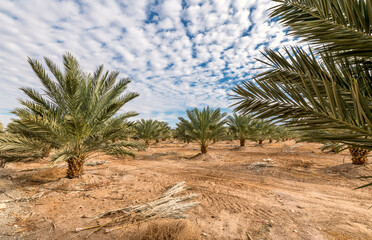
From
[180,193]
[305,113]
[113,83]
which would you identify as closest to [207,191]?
[180,193]

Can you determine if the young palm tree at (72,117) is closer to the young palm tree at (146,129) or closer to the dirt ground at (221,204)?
the dirt ground at (221,204)

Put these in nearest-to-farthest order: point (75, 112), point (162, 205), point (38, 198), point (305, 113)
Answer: point (305, 113) → point (162, 205) → point (38, 198) → point (75, 112)

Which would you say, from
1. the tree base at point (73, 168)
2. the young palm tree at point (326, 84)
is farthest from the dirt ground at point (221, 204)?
the young palm tree at point (326, 84)

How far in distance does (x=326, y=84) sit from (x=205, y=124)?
34.1 feet

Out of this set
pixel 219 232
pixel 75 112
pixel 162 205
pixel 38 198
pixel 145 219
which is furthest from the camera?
pixel 75 112

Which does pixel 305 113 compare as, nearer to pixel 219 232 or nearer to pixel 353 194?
pixel 219 232

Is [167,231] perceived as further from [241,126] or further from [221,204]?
[241,126]

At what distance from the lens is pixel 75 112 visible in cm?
494

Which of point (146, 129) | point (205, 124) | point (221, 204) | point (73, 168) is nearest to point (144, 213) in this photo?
point (221, 204)

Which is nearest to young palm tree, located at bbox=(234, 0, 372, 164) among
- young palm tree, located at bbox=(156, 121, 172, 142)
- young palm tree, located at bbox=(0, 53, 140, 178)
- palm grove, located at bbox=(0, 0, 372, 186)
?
palm grove, located at bbox=(0, 0, 372, 186)

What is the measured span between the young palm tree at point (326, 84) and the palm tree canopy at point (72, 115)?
4.74 m

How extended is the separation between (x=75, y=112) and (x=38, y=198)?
2434 millimetres

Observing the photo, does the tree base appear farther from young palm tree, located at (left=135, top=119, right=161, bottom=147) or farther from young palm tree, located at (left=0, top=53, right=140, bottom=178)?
young palm tree, located at (left=135, top=119, right=161, bottom=147)

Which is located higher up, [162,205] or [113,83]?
[113,83]
